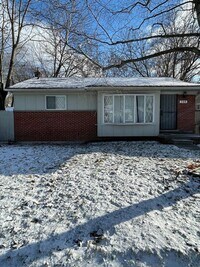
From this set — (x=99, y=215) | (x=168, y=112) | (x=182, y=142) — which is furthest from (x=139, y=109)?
(x=99, y=215)

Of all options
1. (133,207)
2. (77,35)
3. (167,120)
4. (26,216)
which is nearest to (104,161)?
(133,207)

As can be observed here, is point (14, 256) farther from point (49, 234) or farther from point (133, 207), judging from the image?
point (133, 207)

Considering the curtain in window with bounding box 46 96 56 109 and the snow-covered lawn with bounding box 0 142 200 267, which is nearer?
the snow-covered lawn with bounding box 0 142 200 267

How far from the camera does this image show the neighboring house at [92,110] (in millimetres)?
11047

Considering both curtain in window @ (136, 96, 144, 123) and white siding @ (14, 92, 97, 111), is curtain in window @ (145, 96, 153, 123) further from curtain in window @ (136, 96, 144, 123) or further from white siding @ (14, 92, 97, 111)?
white siding @ (14, 92, 97, 111)

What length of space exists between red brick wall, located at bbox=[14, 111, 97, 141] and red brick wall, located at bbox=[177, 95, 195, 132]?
475 cm

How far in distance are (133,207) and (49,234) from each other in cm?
157

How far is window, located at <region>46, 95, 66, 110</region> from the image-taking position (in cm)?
1141

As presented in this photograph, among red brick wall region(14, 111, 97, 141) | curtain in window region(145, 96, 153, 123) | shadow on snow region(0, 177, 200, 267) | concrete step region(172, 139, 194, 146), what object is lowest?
shadow on snow region(0, 177, 200, 267)

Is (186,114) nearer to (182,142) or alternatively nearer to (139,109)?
(182,142)

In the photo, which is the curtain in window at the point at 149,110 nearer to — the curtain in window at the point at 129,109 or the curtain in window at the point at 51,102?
the curtain in window at the point at 129,109

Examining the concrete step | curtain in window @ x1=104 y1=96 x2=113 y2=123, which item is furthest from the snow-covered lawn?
curtain in window @ x1=104 y1=96 x2=113 y2=123

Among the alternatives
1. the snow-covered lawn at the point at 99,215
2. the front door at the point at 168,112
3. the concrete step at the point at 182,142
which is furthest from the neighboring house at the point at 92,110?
the snow-covered lawn at the point at 99,215

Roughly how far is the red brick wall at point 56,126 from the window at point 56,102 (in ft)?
1.07
